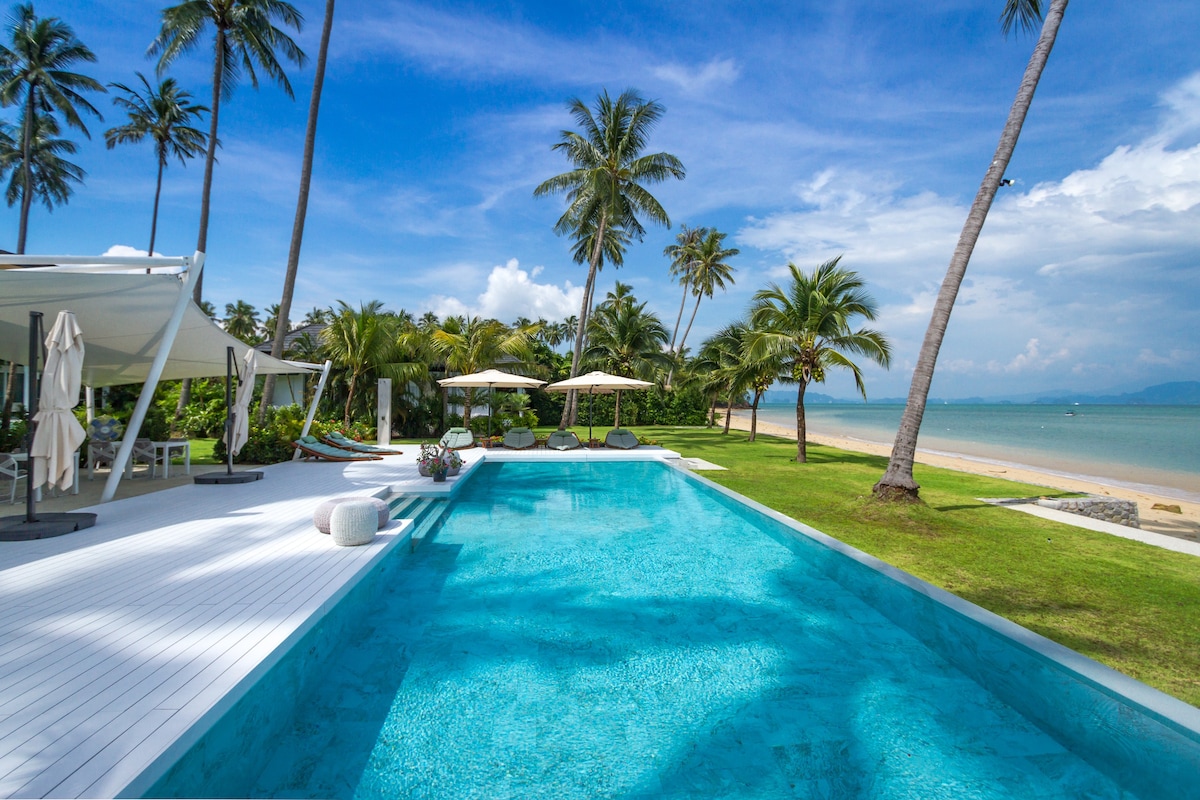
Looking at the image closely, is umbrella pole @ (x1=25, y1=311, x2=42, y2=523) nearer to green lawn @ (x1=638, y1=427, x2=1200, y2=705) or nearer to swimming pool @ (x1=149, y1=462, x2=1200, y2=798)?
swimming pool @ (x1=149, y1=462, x2=1200, y2=798)

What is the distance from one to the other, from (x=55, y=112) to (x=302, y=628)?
98.9 ft

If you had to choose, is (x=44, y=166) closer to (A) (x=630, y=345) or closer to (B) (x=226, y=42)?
(B) (x=226, y=42)

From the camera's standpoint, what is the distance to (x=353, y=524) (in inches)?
211

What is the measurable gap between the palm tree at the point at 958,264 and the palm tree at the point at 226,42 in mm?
16868

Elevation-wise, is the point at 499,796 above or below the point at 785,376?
below

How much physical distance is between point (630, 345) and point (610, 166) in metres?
7.50

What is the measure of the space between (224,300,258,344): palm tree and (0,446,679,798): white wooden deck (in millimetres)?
49739

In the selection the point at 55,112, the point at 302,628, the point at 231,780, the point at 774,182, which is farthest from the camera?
the point at 55,112

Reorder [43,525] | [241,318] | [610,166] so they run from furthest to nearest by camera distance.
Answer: [241,318]
[610,166]
[43,525]

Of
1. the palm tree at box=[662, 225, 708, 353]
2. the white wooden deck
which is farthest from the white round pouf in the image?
A: the palm tree at box=[662, 225, 708, 353]

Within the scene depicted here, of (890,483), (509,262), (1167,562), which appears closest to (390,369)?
(509,262)

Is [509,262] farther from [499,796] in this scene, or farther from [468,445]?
[499,796]

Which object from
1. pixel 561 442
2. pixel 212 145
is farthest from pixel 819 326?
pixel 212 145

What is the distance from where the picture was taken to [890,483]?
7.89 metres
